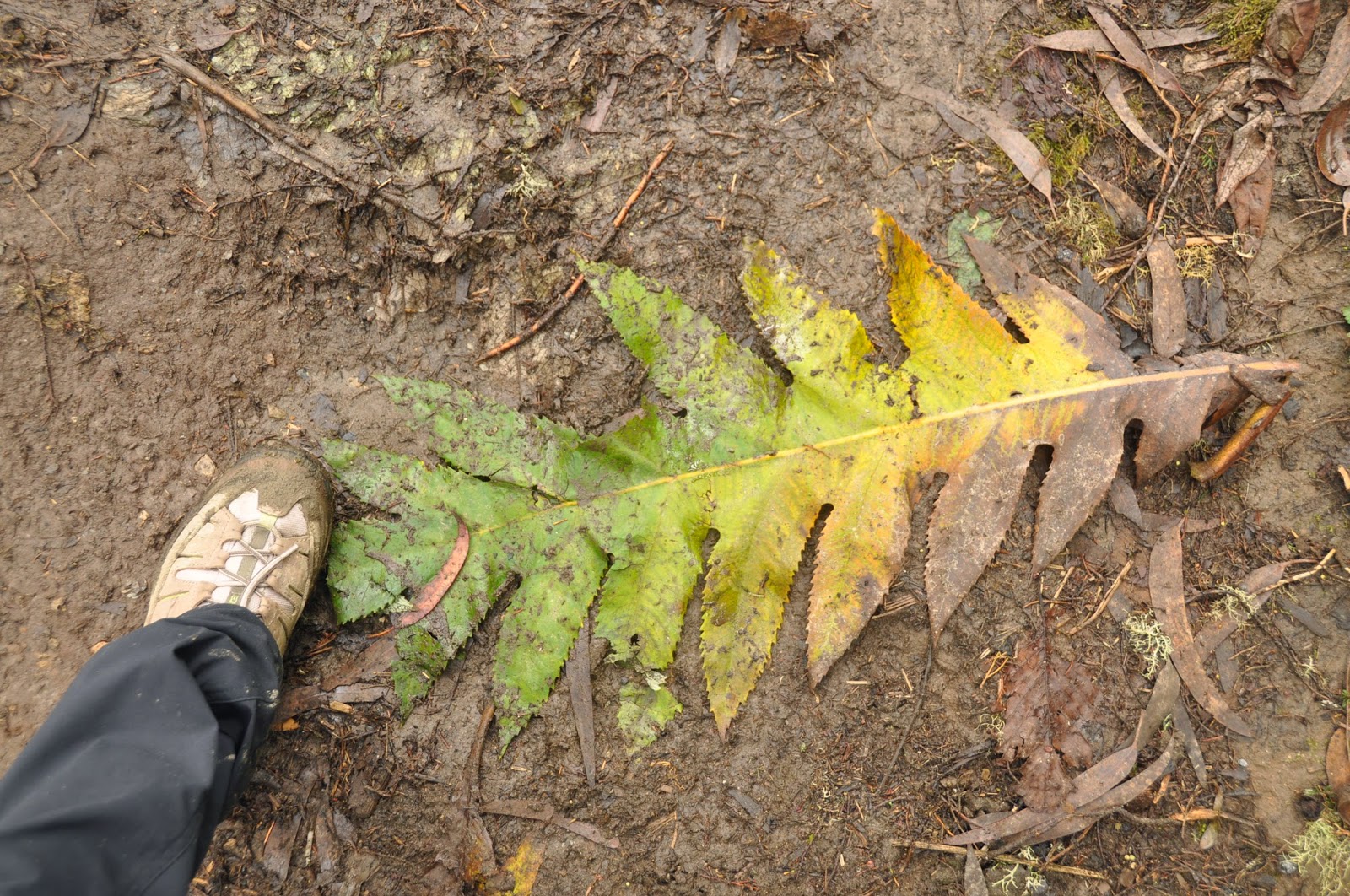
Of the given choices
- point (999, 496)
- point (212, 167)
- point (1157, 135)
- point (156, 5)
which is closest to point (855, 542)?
point (999, 496)

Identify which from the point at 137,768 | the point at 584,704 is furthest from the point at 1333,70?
the point at 137,768

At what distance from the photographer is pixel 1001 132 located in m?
2.39

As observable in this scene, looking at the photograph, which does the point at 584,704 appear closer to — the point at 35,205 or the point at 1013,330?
the point at 1013,330

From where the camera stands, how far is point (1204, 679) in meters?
2.23

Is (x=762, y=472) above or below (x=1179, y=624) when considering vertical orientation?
above

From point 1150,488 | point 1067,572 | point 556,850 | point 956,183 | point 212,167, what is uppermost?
point 212,167

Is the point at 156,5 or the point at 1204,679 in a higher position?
the point at 156,5

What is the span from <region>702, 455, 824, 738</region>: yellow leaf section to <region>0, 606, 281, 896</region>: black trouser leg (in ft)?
4.09

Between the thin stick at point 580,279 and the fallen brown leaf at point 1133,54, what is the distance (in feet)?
4.67

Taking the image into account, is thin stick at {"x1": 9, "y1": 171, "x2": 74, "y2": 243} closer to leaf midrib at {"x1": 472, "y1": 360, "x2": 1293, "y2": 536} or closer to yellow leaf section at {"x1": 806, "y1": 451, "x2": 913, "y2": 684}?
leaf midrib at {"x1": 472, "y1": 360, "x2": 1293, "y2": 536}

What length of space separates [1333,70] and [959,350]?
1.50 m

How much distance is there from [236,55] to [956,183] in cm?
232

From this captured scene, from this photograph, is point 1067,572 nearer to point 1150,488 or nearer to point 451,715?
point 1150,488

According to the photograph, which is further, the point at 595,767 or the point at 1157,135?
the point at 1157,135
